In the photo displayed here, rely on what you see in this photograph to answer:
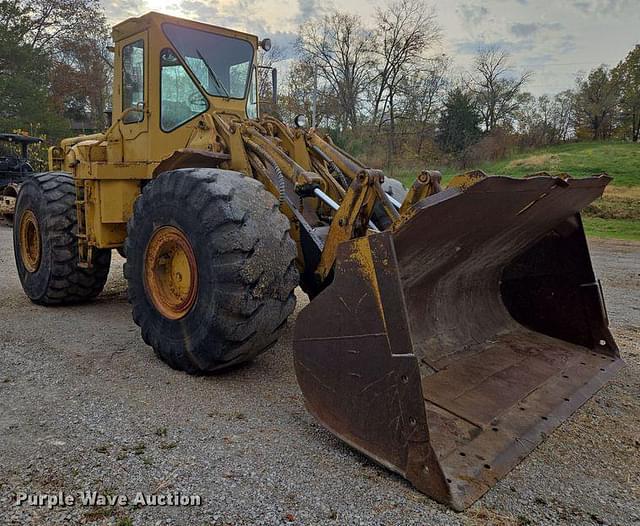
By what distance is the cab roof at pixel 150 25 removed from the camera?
4.92m

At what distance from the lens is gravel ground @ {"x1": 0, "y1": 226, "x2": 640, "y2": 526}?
7.63 ft

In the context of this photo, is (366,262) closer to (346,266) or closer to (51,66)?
(346,266)

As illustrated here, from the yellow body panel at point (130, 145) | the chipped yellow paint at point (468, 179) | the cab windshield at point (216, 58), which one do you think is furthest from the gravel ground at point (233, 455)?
the cab windshield at point (216, 58)

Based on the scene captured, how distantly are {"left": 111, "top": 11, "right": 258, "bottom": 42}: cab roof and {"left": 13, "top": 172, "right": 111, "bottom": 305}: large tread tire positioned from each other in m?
1.67

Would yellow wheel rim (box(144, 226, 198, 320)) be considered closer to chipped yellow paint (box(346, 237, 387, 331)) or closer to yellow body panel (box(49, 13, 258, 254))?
yellow body panel (box(49, 13, 258, 254))

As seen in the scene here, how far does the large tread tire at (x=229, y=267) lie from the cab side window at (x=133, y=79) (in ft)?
5.65

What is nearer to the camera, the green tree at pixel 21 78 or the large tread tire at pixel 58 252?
the large tread tire at pixel 58 252

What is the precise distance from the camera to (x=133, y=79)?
5.27 m

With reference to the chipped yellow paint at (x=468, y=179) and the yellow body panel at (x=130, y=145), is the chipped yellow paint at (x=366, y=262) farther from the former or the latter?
the yellow body panel at (x=130, y=145)

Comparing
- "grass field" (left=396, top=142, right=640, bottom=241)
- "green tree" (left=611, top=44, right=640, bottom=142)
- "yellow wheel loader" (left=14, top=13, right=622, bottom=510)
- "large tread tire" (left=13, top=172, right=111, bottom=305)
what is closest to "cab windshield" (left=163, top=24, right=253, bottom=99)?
"yellow wheel loader" (left=14, top=13, right=622, bottom=510)

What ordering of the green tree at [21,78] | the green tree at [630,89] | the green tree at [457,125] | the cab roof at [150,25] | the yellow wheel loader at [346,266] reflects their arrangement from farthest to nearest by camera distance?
the green tree at [630,89] < the green tree at [457,125] < the green tree at [21,78] < the cab roof at [150,25] < the yellow wheel loader at [346,266]

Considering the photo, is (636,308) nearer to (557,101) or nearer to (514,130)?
(514,130)

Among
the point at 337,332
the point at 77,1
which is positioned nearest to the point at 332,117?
the point at 77,1

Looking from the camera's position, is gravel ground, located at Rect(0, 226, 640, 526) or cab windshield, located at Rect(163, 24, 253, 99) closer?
gravel ground, located at Rect(0, 226, 640, 526)
